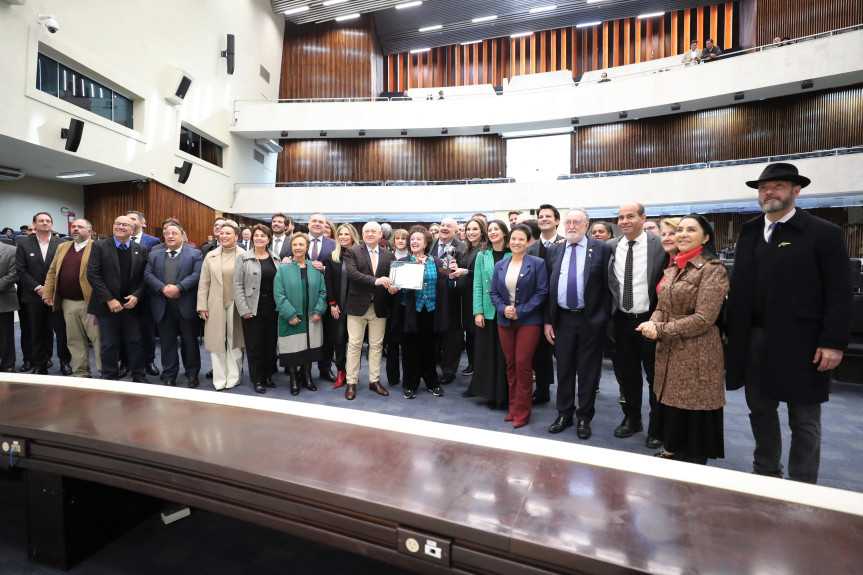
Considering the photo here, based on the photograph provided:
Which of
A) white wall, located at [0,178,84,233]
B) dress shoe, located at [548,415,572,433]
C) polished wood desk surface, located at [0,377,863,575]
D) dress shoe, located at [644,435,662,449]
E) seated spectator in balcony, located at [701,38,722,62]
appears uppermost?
seated spectator in balcony, located at [701,38,722,62]

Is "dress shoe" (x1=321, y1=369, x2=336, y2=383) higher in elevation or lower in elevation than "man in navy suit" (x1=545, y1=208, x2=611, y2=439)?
lower

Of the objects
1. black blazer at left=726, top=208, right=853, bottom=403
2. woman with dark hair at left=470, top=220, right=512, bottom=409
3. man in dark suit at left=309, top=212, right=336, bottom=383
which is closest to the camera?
black blazer at left=726, top=208, right=853, bottom=403

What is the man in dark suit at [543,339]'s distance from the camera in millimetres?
3352

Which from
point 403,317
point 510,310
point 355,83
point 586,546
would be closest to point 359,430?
point 586,546

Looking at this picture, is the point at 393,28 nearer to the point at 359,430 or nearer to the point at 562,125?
the point at 562,125

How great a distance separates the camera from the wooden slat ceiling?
13102 millimetres

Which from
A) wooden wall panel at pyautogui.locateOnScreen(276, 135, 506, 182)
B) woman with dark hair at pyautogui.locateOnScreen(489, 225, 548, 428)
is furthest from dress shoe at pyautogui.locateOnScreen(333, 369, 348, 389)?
wooden wall panel at pyautogui.locateOnScreen(276, 135, 506, 182)

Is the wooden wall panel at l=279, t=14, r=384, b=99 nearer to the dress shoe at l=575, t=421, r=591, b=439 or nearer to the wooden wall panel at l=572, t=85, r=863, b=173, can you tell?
the wooden wall panel at l=572, t=85, r=863, b=173

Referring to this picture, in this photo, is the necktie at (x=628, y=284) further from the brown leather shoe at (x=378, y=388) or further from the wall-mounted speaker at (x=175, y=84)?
the wall-mounted speaker at (x=175, y=84)

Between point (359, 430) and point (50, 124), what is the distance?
8.83m

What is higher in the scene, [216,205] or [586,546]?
[216,205]

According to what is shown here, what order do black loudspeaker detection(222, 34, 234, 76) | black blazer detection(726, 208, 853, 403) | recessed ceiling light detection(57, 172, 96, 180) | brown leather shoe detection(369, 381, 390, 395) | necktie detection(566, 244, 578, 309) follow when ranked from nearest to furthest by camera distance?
black blazer detection(726, 208, 853, 403) < necktie detection(566, 244, 578, 309) < brown leather shoe detection(369, 381, 390, 395) < recessed ceiling light detection(57, 172, 96, 180) < black loudspeaker detection(222, 34, 234, 76)

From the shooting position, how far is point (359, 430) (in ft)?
4.60

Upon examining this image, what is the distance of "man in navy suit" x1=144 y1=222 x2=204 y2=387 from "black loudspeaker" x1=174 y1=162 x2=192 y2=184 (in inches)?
304
